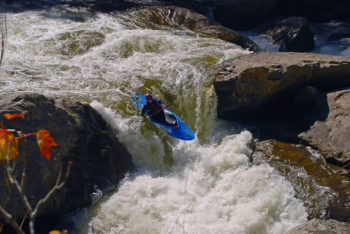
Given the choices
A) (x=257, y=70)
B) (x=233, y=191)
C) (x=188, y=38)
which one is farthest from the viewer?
(x=188, y=38)

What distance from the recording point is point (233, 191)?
463cm

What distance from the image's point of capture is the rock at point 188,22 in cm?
909

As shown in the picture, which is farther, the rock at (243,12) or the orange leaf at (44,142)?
the rock at (243,12)

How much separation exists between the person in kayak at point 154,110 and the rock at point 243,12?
6.22m

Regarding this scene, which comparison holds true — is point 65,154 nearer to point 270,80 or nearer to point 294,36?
point 270,80

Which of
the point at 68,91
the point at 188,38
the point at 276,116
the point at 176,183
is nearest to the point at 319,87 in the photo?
the point at 276,116

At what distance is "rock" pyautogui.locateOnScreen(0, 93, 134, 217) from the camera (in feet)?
13.1

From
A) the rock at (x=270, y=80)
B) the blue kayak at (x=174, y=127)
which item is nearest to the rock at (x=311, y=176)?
the rock at (x=270, y=80)

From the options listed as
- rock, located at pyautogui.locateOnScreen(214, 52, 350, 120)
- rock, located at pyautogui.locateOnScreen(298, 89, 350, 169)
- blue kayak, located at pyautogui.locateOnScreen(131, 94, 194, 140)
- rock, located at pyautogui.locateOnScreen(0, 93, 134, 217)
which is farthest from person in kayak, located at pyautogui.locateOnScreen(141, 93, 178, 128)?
rock, located at pyautogui.locateOnScreen(298, 89, 350, 169)

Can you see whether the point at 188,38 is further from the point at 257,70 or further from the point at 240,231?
the point at 240,231

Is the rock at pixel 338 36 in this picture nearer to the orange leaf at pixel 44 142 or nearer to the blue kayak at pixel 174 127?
the blue kayak at pixel 174 127

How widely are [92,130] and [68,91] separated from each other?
1809 mm

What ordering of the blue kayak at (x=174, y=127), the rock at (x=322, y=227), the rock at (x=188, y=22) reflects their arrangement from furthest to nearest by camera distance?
1. the rock at (x=188, y=22)
2. the blue kayak at (x=174, y=127)
3. the rock at (x=322, y=227)

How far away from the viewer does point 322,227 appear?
367 cm
